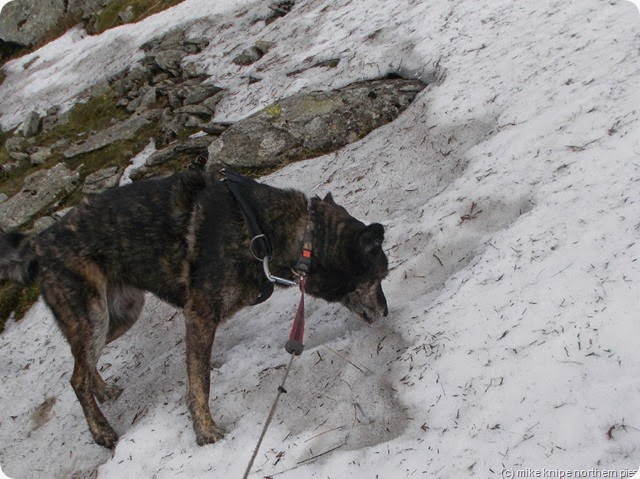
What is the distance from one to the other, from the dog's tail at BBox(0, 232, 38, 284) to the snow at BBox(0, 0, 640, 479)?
6.06 feet

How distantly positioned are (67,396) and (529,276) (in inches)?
237

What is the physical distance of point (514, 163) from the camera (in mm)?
6512

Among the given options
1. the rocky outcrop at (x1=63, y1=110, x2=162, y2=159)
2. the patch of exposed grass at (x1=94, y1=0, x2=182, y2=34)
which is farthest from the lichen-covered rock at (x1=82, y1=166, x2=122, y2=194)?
the patch of exposed grass at (x1=94, y1=0, x2=182, y2=34)

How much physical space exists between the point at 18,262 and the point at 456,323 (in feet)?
16.4

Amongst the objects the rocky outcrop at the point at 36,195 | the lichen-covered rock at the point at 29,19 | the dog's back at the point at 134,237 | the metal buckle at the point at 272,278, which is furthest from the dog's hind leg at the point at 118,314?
the lichen-covered rock at the point at 29,19

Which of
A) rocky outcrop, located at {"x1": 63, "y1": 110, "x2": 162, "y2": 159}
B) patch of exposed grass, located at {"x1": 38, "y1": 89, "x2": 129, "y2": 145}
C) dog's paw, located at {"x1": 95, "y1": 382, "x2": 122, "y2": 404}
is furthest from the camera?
patch of exposed grass, located at {"x1": 38, "y1": 89, "x2": 129, "y2": 145}

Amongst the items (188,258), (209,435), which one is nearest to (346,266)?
(188,258)

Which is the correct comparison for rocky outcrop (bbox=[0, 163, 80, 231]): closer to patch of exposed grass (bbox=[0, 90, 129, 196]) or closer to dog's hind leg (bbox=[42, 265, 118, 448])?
patch of exposed grass (bbox=[0, 90, 129, 196])

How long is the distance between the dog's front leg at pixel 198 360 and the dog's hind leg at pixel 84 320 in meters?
1.14

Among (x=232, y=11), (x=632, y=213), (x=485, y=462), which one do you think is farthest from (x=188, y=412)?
(x=232, y=11)

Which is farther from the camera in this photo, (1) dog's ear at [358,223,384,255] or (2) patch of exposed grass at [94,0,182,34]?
(2) patch of exposed grass at [94,0,182,34]

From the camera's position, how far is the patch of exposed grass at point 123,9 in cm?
2338

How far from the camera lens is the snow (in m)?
3.85

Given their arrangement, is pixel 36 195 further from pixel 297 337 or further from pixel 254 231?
pixel 297 337
